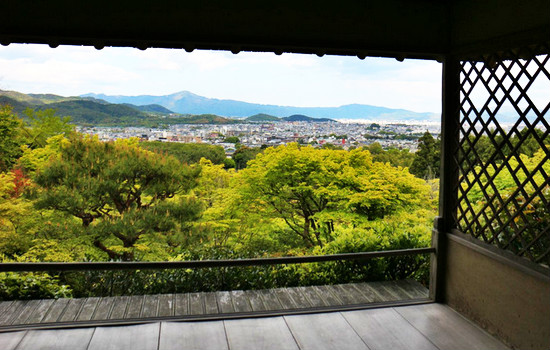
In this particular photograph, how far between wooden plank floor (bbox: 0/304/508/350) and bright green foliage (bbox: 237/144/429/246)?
15.5 feet

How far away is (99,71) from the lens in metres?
14.2

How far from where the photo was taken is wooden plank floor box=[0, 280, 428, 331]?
3766 millimetres

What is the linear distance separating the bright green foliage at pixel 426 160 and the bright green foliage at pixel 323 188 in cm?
215

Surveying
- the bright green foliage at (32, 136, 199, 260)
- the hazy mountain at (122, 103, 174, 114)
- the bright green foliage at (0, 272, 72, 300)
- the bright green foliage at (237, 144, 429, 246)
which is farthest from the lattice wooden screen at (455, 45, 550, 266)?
the hazy mountain at (122, 103, 174, 114)

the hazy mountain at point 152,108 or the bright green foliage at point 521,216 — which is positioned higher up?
the hazy mountain at point 152,108

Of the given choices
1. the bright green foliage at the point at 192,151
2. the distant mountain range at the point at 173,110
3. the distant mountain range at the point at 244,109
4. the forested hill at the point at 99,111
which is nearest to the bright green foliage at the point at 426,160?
the distant mountain range at the point at 173,110

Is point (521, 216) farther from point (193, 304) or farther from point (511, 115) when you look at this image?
point (193, 304)

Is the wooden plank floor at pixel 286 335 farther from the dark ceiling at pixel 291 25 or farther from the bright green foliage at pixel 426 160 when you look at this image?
the bright green foliage at pixel 426 160

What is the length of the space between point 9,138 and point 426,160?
10.3m

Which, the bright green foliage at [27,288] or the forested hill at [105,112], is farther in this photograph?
the forested hill at [105,112]

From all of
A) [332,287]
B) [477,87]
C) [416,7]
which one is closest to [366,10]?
[416,7]

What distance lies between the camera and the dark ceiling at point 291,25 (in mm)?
2777

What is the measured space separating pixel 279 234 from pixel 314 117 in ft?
19.0

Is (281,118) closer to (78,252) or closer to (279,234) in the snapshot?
(279,234)
